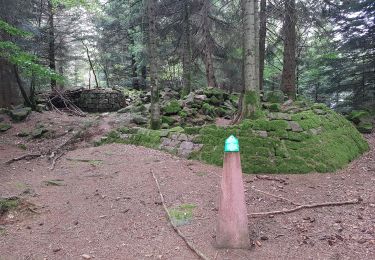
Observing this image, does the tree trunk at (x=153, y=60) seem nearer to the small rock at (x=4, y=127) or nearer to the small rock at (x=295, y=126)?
the small rock at (x=295, y=126)

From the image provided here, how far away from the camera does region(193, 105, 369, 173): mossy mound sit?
6.11 metres

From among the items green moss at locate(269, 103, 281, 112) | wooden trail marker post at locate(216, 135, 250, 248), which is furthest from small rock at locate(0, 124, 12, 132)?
wooden trail marker post at locate(216, 135, 250, 248)

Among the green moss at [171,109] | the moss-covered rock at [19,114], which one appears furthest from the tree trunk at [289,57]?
the moss-covered rock at [19,114]

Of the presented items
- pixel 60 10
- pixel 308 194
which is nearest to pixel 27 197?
pixel 308 194

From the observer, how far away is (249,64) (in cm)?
709

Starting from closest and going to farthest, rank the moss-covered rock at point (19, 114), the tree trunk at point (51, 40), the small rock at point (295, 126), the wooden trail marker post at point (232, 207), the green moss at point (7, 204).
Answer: the wooden trail marker post at point (232, 207) < the green moss at point (7, 204) < the small rock at point (295, 126) < the moss-covered rock at point (19, 114) < the tree trunk at point (51, 40)

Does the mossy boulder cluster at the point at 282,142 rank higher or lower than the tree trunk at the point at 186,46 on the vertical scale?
lower

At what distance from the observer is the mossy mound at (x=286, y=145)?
6113mm

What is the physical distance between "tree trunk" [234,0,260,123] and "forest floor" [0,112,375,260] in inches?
72.9

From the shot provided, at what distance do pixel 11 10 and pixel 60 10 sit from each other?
7674mm

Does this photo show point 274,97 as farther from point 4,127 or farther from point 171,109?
point 4,127

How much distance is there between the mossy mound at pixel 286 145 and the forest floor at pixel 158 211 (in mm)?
262

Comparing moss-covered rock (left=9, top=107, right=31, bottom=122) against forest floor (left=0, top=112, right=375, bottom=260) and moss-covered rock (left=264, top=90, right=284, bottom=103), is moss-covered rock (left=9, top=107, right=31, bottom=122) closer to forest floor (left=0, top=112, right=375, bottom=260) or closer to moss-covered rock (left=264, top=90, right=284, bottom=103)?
forest floor (left=0, top=112, right=375, bottom=260)

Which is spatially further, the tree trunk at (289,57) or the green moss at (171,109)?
the green moss at (171,109)
